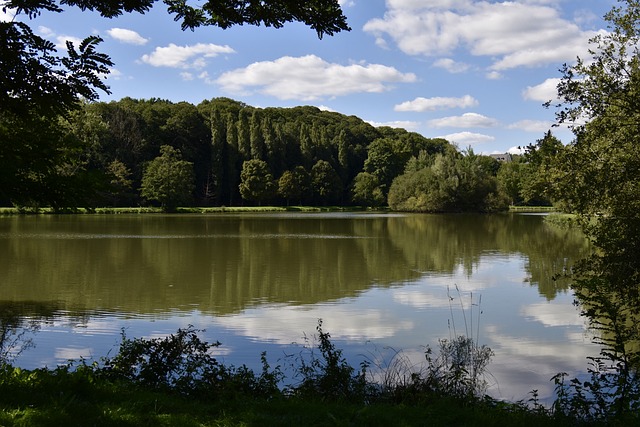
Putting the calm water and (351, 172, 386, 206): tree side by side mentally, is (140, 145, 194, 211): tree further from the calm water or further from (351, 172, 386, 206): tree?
the calm water

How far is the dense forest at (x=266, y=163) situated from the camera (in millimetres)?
62312

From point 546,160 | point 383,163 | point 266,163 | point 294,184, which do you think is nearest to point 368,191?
point 383,163

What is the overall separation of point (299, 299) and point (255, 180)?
59.4 m

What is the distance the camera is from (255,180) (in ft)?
232

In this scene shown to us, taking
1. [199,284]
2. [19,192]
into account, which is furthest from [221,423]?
[199,284]

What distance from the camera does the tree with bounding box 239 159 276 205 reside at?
70.9m

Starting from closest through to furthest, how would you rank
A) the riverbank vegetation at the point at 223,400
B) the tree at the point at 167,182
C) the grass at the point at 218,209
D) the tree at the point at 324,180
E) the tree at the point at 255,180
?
the riverbank vegetation at the point at 223,400 < the grass at the point at 218,209 < the tree at the point at 167,182 < the tree at the point at 255,180 < the tree at the point at 324,180

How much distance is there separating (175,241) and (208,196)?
4816 centimetres

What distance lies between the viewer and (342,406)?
4719mm

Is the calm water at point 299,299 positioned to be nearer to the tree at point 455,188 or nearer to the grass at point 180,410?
the grass at point 180,410

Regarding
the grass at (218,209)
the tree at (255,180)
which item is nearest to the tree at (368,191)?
the grass at (218,209)

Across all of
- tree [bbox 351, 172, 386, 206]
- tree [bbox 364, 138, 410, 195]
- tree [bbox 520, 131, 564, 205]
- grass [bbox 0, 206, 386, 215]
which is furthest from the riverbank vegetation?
tree [bbox 364, 138, 410, 195]

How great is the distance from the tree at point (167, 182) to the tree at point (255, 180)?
821 centimetres

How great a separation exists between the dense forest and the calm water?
33.7 meters
